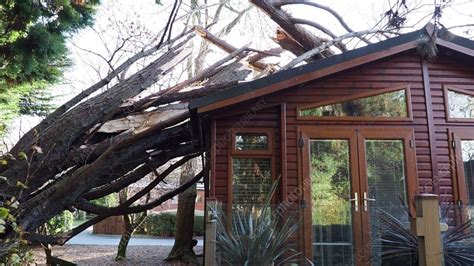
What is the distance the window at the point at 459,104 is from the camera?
633 centimetres

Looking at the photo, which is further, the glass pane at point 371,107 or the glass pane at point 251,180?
the glass pane at point 371,107

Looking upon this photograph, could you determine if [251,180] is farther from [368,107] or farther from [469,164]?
[469,164]

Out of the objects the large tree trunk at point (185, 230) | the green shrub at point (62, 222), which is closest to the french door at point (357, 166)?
the large tree trunk at point (185, 230)

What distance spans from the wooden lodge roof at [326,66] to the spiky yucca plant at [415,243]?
2.48 meters

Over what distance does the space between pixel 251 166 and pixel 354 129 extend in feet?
5.57

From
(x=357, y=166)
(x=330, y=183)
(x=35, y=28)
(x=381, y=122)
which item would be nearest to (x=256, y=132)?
(x=330, y=183)

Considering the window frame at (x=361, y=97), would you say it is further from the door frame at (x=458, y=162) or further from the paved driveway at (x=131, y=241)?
the paved driveway at (x=131, y=241)

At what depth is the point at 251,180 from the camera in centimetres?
624

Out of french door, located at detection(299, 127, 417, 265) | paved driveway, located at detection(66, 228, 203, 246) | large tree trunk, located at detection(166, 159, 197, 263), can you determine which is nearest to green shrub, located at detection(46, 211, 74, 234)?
paved driveway, located at detection(66, 228, 203, 246)

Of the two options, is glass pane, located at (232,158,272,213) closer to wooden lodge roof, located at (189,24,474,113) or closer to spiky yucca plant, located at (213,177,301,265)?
wooden lodge roof, located at (189,24,474,113)

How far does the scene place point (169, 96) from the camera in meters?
8.55

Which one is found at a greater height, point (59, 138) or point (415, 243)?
point (59, 138)

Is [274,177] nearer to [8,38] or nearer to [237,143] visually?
[237,143]

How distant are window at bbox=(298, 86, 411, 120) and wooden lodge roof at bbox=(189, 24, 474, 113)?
51 cm
